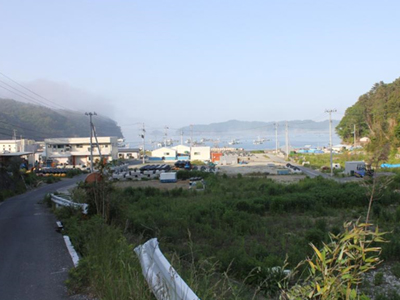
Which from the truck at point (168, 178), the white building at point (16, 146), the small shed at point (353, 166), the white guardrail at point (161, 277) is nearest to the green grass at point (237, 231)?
the white guardrail at point (161, 277)

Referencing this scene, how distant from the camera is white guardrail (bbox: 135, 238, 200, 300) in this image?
10.2 ft

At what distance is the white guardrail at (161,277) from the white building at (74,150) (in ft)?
207

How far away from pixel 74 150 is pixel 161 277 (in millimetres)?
68579

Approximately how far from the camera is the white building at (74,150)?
65.9m

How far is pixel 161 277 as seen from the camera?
3645 millimetres

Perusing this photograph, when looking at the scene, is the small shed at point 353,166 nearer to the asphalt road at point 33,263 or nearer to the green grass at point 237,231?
the green grass at point 237,231

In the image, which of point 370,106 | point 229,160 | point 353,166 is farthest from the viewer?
point 370,106

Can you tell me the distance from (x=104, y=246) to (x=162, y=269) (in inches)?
66.5

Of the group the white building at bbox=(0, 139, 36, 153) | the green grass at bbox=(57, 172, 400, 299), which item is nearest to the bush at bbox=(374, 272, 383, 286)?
the green grass at bbox=(57, 172, 400, 299)

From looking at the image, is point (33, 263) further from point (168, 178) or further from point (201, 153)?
point (201, 153)

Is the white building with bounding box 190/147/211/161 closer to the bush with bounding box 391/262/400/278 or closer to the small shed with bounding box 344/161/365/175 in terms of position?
the small shed with bounding box 344/161/365/175

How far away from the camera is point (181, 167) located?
5344cm

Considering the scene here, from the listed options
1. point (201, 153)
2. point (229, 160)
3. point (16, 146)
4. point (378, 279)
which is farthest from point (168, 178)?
point (16, 146)

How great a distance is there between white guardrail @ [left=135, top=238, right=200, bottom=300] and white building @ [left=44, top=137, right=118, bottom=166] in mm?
63072
